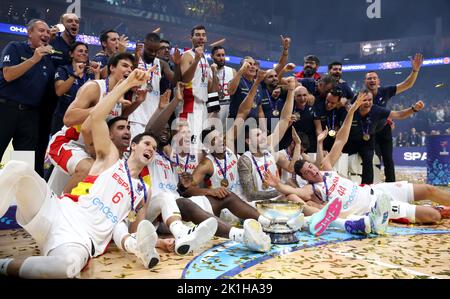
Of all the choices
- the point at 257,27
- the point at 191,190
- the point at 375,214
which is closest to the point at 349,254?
the point at 375,214

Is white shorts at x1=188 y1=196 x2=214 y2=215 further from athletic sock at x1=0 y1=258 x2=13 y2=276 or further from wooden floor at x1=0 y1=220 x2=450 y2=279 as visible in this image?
athletic sock at x1=0 y1=258 x2=13 y2=276

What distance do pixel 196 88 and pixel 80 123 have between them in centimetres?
214

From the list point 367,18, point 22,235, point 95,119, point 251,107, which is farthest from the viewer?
point 367,18

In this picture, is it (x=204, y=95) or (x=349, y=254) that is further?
(x=204, y=95)

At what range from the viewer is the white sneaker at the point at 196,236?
2947 mm

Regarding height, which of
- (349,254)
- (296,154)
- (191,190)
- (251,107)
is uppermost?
(251,107)

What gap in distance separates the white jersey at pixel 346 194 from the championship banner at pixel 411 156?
1152 centimetres

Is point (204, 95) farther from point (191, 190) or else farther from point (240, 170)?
point (191, 190)

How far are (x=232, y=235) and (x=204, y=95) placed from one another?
2.66 meters

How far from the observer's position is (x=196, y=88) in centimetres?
550

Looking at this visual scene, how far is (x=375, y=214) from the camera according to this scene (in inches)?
153

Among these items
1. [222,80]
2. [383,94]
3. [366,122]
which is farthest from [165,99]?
[383,94]

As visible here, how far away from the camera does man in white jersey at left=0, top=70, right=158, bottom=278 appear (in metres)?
2.38

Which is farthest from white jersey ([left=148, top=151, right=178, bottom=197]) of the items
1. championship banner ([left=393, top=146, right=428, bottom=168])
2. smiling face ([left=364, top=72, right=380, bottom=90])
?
championship banner ([left=393, top=146, right=428, bottom=168])
